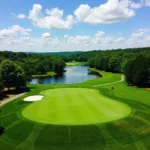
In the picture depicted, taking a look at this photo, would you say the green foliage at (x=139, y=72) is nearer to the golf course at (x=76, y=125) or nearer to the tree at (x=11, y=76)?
the golf course at (x=76, y=125)

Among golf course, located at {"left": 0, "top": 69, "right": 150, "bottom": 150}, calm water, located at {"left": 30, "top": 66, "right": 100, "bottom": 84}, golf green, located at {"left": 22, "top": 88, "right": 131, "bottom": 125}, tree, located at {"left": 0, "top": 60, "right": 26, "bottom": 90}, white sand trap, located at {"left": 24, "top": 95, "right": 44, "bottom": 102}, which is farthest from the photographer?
calm water, located at {"left": 30, "top": 66, "right": 100, "bottom": 84}

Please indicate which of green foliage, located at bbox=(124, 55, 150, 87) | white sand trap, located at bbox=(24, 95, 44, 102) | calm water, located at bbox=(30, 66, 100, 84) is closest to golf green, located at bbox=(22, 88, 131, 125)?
white sand trap, located at bbox=(24, 95, 44, 102)

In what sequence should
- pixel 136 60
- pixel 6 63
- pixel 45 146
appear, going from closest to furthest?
1. pixel 45 146
2. pixel 6 63
3. pixel 136 60

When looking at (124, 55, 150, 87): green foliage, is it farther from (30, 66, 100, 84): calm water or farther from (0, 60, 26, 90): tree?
(0, 60, 26, 90): tree

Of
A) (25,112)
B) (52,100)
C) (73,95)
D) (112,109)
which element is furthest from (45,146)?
(73,95)

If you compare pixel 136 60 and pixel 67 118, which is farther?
pixel 136 60

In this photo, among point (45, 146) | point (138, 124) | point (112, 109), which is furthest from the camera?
point (112, 109)

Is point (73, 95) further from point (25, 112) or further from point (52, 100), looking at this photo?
point (25, 112)

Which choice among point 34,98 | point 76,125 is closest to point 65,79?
point 34,98
